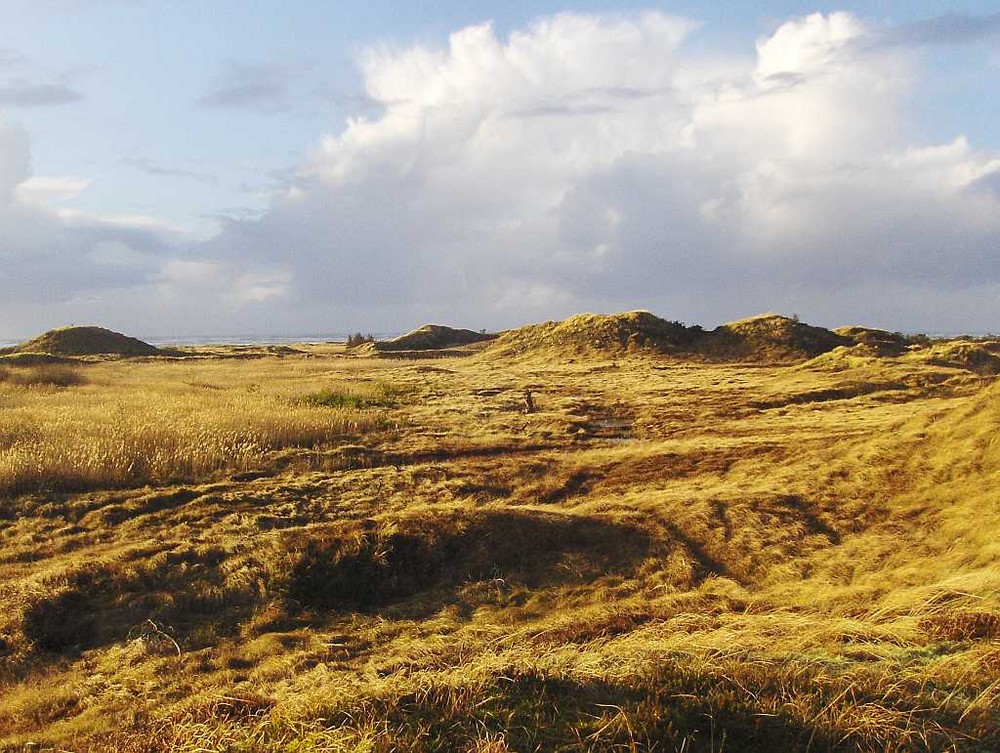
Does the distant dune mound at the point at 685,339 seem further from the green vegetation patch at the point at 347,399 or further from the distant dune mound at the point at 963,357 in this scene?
the green vegetation patch at the point at 347,399

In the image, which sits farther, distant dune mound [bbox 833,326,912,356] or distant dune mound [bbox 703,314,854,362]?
distant dune mound [bbox 703,314,854,362]

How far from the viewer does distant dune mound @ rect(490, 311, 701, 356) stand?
51.8 metres

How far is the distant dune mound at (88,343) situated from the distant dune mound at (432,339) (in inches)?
1035

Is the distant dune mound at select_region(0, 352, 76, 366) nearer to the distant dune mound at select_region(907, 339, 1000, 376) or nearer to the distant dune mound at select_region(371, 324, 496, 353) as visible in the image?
the distant dune mound at select_region(371, 324, 496, 353)

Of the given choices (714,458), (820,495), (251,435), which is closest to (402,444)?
(251,435)

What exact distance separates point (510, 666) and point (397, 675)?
2.98 ft

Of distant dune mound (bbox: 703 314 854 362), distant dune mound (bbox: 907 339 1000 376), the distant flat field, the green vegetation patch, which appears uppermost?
distant dune mound (bbox: 703 314 854 362)

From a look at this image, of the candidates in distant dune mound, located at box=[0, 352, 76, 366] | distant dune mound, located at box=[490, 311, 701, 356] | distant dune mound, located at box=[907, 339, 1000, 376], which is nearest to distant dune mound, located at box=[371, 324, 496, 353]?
distant dune mound, located at box=[490, 311, 701, 356]

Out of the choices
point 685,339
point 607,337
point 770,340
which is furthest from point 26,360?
point 770,340

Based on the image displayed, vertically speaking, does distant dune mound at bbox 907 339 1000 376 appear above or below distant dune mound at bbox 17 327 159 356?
below

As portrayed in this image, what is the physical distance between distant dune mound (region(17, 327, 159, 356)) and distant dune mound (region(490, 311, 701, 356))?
136 ft

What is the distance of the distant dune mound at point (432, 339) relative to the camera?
7964 cm

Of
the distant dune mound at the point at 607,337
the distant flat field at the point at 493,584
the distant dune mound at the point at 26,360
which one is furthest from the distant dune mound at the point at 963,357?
the distant dune mound at the point at 26,360

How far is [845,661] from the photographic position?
4.84m
